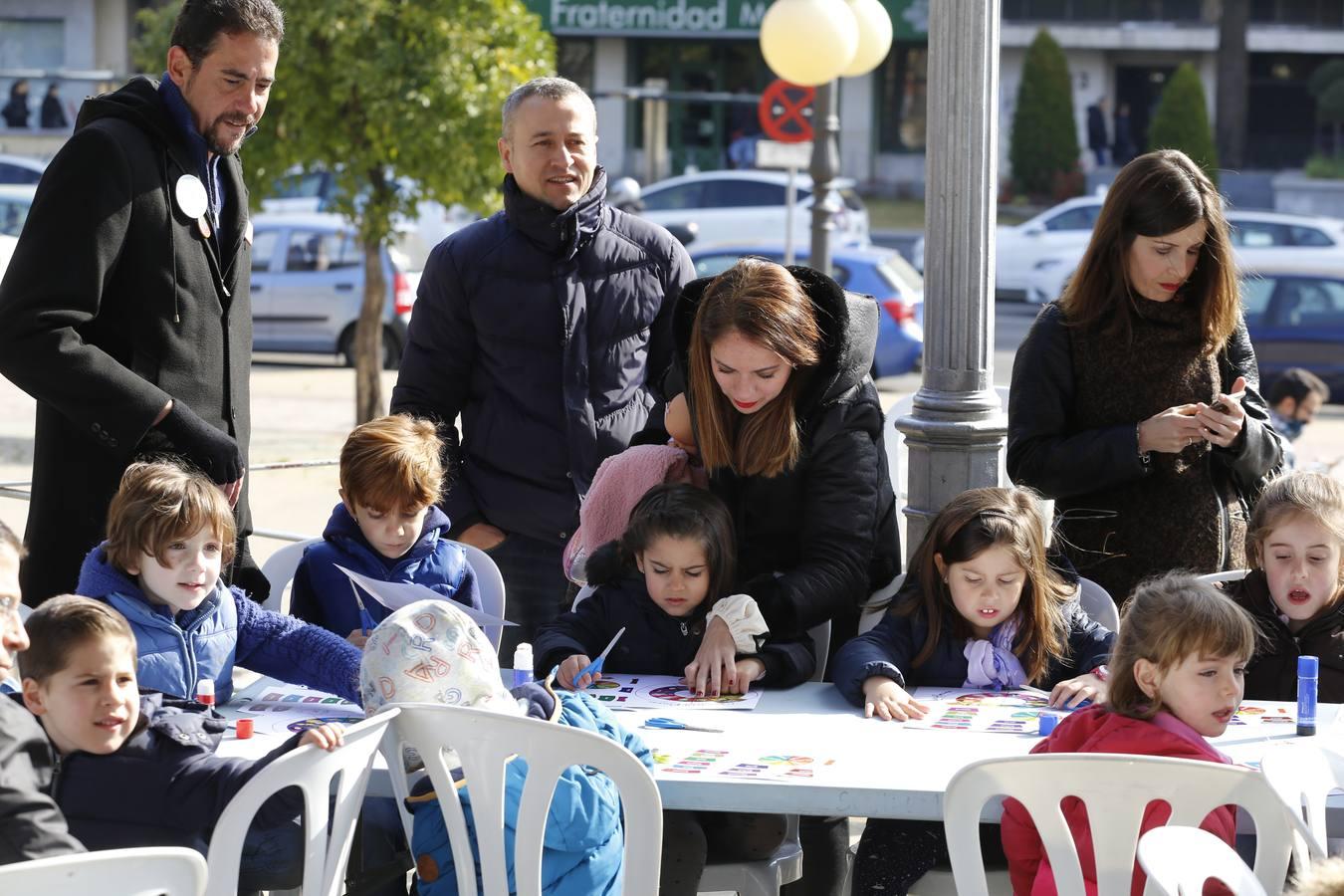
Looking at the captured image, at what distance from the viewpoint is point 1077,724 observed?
10.3 ft

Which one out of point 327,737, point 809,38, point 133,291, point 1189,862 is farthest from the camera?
point 809,38

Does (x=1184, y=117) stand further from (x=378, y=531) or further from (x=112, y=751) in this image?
(x=112, y=751)

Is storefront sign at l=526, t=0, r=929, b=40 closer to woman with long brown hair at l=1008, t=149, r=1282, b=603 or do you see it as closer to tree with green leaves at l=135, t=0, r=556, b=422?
tree with green leaves at l=135, t=0, r=556, b=422

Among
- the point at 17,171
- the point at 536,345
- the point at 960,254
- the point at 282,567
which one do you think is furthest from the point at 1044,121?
the point at 282,567

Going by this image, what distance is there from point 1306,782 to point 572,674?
1479mm

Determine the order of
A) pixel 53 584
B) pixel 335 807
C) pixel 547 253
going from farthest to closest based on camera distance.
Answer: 1. pixel 547 253
2. pixel 53 584
3. pixel 335 807

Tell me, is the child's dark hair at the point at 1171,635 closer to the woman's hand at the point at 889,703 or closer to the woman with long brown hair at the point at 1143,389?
the woman's hand at the point at 889,703

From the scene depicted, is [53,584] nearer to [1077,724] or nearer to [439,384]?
[439,384]

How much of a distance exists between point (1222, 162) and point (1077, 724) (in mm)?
34493

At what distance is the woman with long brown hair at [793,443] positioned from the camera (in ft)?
12.4

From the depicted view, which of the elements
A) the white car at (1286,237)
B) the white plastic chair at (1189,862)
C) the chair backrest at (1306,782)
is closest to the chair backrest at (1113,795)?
the chair backrest at (1306,782)

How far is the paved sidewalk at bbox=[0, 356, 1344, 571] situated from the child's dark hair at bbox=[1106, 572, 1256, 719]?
5747 millimetres

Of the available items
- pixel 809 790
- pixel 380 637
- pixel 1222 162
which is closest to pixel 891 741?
pixel 809 790

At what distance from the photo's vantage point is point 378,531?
3990 mm
